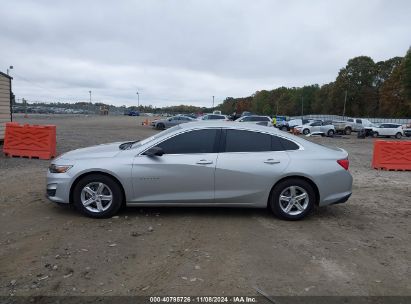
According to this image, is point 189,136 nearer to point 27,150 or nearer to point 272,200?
point 272,200

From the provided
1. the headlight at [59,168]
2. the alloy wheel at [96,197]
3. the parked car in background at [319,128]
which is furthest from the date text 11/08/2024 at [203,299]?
the parked car in background at [319,128]

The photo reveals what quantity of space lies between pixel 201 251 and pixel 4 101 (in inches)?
517

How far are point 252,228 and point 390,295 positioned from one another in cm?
226

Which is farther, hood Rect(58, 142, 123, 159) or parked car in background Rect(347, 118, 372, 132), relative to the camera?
parked car in background Rect(347, 118, 372, 132)

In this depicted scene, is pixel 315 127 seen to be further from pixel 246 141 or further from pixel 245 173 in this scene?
pixel 245 173

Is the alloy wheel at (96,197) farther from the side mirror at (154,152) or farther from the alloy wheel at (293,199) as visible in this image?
the alloy wheel at (293,199)

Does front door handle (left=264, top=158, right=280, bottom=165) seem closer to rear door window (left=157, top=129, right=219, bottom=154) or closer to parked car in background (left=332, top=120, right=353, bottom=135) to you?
rear door window (left=157, top=129, right=219, bottom=154)

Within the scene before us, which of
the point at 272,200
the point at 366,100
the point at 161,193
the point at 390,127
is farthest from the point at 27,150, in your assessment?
the point at 366,100

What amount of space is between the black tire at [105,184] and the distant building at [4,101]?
1051 cm

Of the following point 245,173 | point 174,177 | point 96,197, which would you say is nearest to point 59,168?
point 96,197

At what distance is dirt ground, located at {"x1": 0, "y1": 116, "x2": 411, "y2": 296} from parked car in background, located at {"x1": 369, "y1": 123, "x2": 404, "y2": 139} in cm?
3529

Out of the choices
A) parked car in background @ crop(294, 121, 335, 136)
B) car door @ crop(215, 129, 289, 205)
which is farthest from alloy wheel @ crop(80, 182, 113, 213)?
parked car in background @ crop(294, 121, 335, 136)

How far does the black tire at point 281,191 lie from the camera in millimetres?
6359

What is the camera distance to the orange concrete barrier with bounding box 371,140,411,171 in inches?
530
